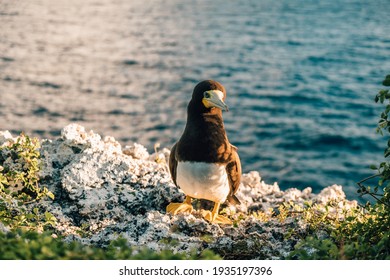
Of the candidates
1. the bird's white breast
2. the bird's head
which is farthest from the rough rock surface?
the bird's head

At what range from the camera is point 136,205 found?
559 cm

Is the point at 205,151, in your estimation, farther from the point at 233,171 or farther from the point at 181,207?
the point at 181,207

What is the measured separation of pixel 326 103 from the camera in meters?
14.3

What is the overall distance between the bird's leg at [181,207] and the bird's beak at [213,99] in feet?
3.26

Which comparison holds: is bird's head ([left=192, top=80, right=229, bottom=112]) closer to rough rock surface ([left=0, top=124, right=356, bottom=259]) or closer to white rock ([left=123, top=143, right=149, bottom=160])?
rough rock surface ([left=0, top=124, right=356, bottom=259])

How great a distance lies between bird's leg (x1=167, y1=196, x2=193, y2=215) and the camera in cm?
544

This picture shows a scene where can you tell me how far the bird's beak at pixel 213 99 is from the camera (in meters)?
5.15

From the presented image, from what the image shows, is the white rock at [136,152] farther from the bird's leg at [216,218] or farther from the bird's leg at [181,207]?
the bird's leg at [216,218]

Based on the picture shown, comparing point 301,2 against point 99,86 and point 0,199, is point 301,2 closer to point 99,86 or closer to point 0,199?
point 99,86

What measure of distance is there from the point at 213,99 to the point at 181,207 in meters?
1.09

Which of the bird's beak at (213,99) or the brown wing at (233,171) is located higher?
the bird's beak at (213,99)

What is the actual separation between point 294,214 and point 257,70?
38.0 feet

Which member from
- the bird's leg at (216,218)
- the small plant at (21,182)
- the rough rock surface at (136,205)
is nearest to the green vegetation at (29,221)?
the small plant at (21,182)

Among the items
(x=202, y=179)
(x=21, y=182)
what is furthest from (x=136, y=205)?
(x=21, y=182)
